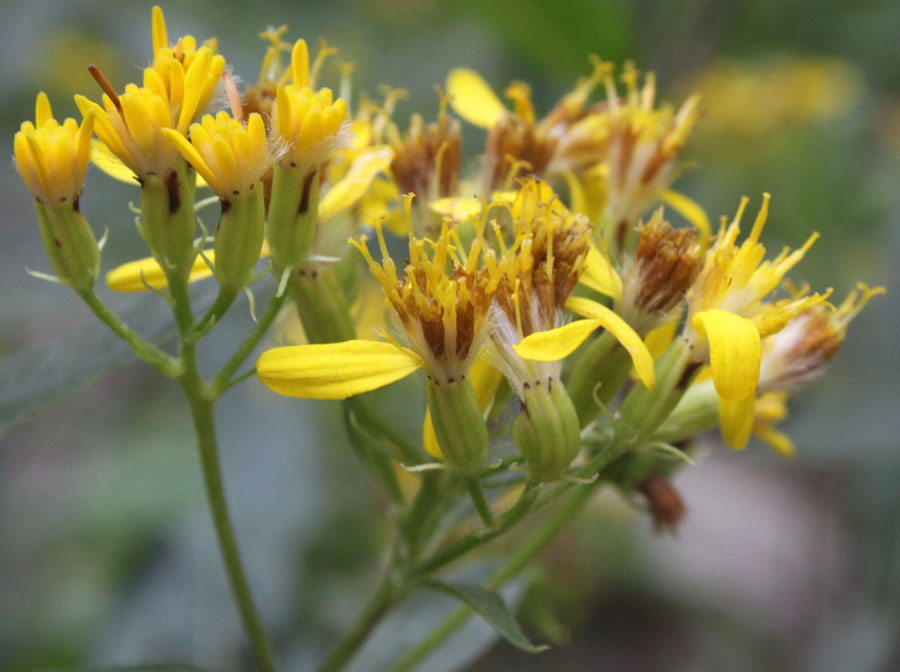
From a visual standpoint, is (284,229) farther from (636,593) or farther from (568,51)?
(636,593)

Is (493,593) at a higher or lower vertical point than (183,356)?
lower

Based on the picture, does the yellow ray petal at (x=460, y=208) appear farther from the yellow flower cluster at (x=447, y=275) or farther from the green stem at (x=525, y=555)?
the green stem at (x=525, y=555)

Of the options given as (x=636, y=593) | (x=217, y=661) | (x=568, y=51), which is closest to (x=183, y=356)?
(x=217, y=661)

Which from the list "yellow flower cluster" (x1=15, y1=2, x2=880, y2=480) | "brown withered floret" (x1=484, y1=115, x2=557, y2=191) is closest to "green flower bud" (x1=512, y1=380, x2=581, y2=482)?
"yellow flower cluster" (x1=15, y1=2, x2=880, y2=480)

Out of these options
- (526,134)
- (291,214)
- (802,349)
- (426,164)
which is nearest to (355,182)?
(426,164)

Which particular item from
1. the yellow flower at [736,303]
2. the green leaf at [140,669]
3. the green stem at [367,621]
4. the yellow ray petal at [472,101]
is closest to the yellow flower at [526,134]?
the yellow ray petal at [472,101]

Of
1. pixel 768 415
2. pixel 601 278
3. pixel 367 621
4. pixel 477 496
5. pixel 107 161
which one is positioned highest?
pixel 107 161

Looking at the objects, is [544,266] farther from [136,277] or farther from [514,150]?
[136,277]
